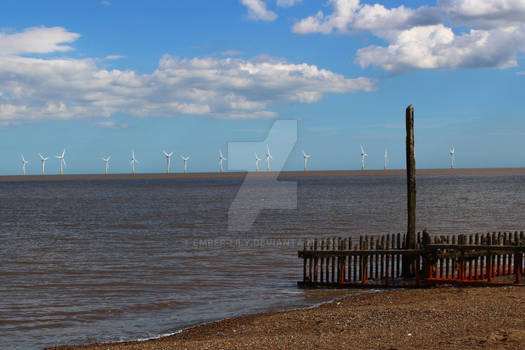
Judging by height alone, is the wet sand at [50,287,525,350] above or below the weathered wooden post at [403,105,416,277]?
below

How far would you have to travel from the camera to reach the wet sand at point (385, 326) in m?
9.44

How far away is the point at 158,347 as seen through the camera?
406 inches

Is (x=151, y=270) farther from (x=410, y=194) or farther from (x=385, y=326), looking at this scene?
(x=385, y=326)

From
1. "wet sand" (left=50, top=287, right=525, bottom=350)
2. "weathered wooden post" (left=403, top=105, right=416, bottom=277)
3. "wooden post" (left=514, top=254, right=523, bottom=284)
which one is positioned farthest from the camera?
"weathered wooden post" (left=403, top=105, right=416, bottom=277)

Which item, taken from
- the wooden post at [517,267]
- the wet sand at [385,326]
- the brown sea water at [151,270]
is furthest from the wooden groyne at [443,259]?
the brown sea water at [151,270]

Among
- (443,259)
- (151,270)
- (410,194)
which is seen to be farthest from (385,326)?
(151,270)

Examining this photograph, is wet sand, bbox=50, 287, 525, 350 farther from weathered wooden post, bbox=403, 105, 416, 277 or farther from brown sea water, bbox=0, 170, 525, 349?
weathered wooden post, bbox=403, 105, 416, 277

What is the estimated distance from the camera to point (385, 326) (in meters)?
10.5

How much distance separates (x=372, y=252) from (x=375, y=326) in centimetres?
514

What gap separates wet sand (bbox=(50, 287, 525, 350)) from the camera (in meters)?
9.44

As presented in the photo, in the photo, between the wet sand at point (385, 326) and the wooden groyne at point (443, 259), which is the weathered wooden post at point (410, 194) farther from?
the wet sand at point (385, 326)

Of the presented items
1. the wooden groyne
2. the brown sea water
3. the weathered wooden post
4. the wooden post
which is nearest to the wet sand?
the wooden post

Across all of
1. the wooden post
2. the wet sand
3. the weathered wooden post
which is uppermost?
the weathered wooden post

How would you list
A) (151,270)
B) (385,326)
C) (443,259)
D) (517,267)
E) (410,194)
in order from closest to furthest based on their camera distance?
(385,326) → (517,267) → (443,259) → (410,194) → (151,270)
